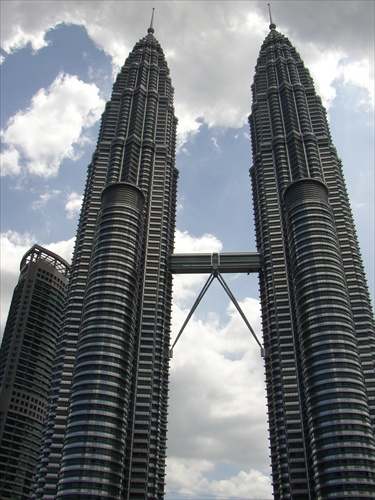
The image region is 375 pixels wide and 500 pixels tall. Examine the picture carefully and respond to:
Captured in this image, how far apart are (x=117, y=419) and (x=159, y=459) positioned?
21.6 m

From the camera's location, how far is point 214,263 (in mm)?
168375

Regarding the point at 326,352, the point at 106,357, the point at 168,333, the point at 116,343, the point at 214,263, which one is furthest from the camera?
the point at 214,263

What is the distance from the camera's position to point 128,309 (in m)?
140

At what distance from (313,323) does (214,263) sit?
45.5 meters

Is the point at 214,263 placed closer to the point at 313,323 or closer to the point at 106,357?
the point at 313,323

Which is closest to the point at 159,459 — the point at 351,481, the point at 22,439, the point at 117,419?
the point at 117,419

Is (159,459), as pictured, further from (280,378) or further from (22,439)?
(22,439)

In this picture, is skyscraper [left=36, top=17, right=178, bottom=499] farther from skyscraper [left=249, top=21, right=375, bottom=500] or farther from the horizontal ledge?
skyscraper [left=249, top=21, right=375, bottom=500]

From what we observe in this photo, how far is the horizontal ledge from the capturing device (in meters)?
166

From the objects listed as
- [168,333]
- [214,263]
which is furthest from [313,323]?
[214,263]

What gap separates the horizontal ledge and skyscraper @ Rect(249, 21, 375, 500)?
4595mm

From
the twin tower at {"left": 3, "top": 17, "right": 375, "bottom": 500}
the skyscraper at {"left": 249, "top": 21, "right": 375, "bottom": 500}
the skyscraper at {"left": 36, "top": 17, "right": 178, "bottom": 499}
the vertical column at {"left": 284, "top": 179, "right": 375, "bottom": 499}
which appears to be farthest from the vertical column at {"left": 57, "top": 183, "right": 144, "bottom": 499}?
the vertical column at {"left": 284, "top": 179, "right": 375, "bottom": 499}

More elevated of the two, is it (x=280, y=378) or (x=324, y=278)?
(x=324, y=278)

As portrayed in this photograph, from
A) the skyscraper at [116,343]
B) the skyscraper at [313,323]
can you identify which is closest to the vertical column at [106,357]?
the skyscraper at [116,343]
